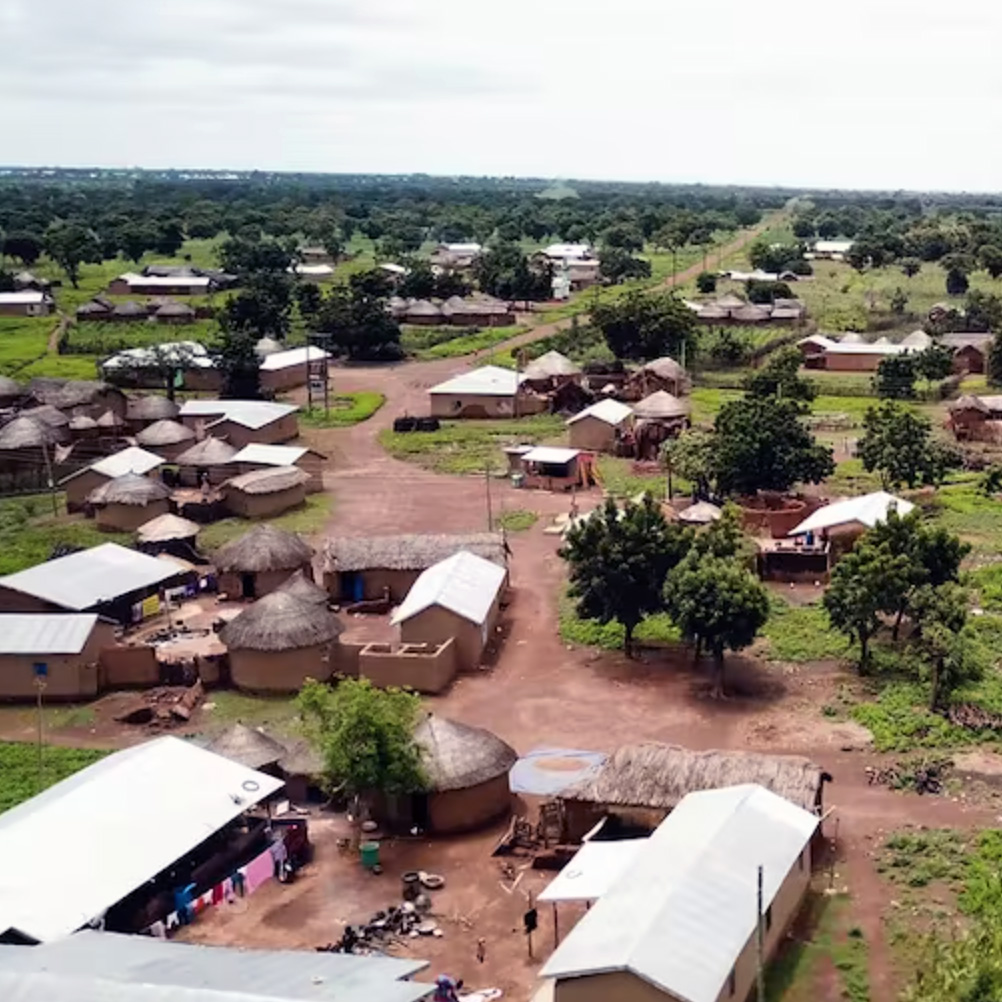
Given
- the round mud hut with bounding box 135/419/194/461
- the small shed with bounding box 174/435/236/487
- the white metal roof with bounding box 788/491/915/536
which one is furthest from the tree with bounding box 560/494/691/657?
the round mud hut with bounding box 135/419/194/461

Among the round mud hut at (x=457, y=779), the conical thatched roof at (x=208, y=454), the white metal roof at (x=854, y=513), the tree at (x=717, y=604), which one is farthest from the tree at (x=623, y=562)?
the conical thatched roof at (x=208, y=454)

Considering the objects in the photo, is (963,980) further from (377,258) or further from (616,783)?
(377,258)

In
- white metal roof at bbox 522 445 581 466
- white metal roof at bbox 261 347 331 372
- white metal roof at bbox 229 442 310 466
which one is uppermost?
white metal roof at bbox 261 347 331 372

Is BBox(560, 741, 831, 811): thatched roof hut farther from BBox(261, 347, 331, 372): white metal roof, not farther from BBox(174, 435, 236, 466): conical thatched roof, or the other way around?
BBox(261, 347, 331, 372): white metal roof

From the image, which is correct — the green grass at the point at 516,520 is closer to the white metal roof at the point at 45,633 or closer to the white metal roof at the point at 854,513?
the white metal roof at the point at 854,513

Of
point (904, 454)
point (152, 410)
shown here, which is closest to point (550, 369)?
point (152, 410)

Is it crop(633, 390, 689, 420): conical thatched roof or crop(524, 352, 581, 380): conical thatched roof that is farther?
crop(524, 352, 581, 380): conical thatched roof
